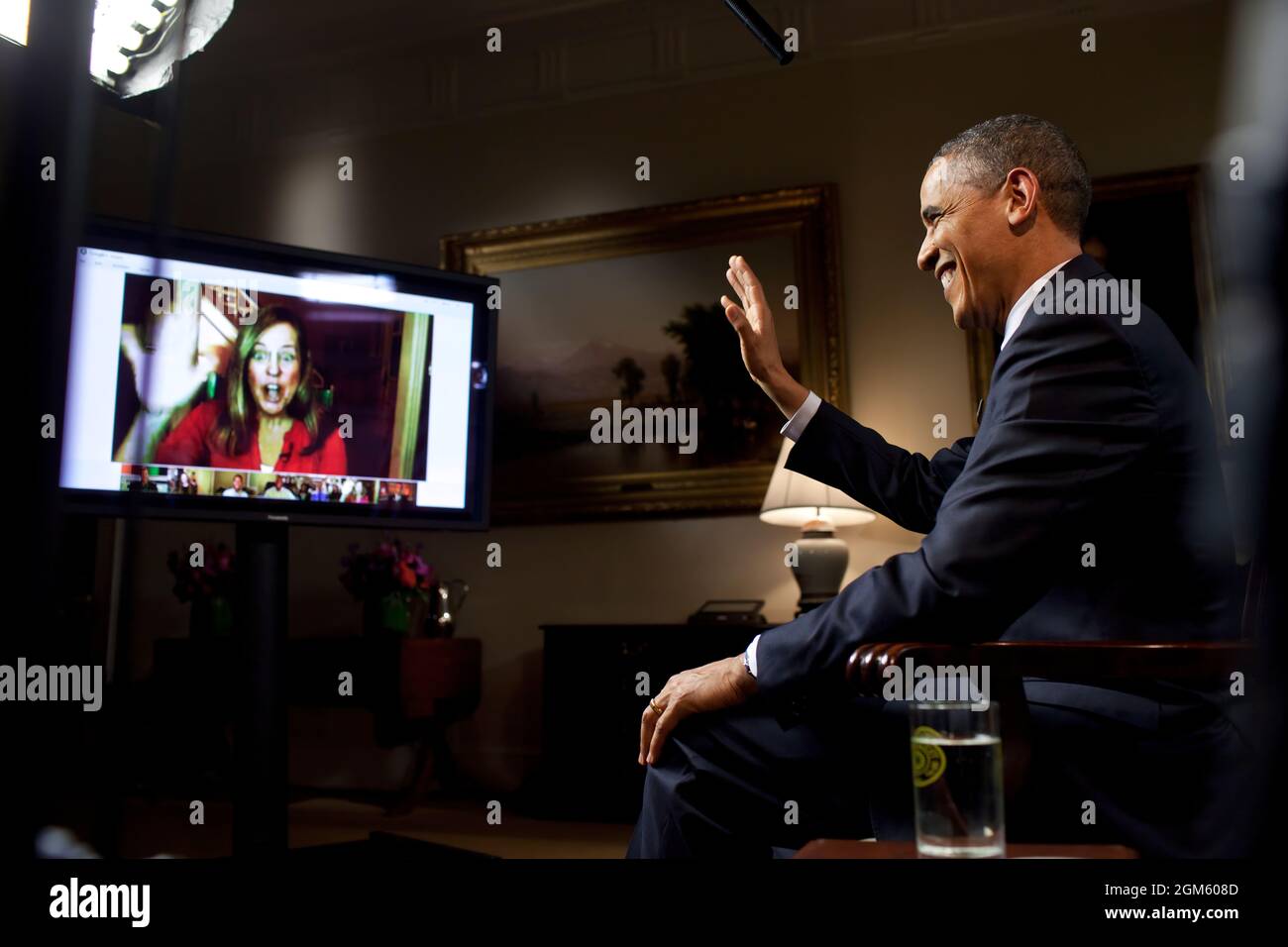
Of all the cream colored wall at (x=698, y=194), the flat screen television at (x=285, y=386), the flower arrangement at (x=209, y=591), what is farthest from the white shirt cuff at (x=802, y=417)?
the flower arrangement at (x=209, y=591)

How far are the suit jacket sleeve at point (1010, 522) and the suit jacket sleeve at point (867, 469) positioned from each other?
50 centimetres

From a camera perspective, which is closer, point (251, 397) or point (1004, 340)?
point (1004, 340)

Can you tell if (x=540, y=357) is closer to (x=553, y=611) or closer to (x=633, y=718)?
(x=553, y=611)

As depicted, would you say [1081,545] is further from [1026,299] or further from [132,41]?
[132,41]

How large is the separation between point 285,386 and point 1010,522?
1.35 m

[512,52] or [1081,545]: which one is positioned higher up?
[512,52]

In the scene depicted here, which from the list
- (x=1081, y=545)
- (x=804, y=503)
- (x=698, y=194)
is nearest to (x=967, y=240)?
(x=1081, y=545)

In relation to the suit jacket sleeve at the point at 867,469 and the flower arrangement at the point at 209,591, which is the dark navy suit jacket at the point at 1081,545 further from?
the flower arrangement at the point at 209,591

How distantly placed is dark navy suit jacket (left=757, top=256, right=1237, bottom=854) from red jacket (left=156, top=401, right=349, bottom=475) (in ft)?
3.61

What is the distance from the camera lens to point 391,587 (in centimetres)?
412
